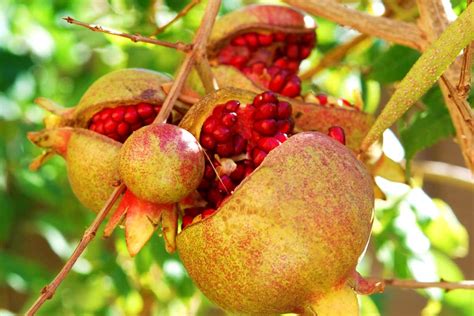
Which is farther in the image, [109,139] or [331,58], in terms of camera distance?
[331,58]

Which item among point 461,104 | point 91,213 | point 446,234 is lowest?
point 91,213

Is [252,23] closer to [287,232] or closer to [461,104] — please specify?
[461,104]

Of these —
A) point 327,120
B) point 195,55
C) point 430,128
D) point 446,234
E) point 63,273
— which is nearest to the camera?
point 63,273

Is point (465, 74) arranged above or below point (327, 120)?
above

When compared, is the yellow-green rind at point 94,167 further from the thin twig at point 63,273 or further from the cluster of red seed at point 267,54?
the cluster of red seed at point 267,54

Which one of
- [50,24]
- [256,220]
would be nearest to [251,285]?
[256,220]

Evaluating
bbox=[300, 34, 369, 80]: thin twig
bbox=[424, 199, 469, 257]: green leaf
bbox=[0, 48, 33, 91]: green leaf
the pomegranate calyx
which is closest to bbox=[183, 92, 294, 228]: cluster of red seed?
the pomegranate calyx

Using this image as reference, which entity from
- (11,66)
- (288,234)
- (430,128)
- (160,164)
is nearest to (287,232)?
(288,234)

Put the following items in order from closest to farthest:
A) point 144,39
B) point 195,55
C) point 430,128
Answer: point 144,39 → point 195,55 → point 430,128

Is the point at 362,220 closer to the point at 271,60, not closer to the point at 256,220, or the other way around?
the point at 256,220
